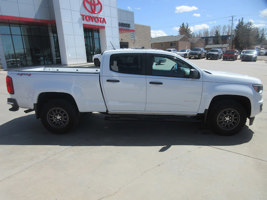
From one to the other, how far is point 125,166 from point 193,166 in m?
1.14

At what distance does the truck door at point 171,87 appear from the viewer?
4219mm

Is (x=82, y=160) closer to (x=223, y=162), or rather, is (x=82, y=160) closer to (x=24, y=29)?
(x=223, y=162)

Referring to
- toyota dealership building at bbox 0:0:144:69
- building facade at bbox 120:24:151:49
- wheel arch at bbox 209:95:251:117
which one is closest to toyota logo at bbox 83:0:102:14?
toyota dealership building at bbox 0:0:144:69

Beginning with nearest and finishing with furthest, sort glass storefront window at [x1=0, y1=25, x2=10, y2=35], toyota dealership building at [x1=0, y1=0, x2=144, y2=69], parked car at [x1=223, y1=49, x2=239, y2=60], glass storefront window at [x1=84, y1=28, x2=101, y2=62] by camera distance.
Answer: glass storefront window at [x1=0, y1=25, x2=10, y2=35]
toyota dealership building at [x1=0, y1=0, x2=144, y2=69]
glass storefront window at [x1=84, y1=28, x2=101, y2=62]
parked car at [x1=223, y1=49, x2=239, y2=60]

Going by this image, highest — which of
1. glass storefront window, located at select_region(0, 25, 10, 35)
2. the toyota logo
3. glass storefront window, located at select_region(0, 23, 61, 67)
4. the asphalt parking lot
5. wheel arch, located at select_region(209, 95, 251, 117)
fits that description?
the toyota logo

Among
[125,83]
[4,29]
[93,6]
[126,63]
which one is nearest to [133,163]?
[125,83]

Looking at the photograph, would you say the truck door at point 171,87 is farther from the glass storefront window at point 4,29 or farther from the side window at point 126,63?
the glass storefront window at point 4,29

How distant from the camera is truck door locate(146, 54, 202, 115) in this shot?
4219mm

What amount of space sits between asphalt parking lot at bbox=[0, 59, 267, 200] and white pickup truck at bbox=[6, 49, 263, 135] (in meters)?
0.56

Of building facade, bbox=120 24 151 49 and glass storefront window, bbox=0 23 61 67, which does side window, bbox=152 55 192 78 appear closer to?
glass storefront window, bbox=0 23 61 67

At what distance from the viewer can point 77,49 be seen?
2469cm

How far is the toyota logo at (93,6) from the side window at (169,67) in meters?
23.7

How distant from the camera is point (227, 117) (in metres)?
4.40

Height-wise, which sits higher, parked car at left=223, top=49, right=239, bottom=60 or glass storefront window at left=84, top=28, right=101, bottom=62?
glass storefront window at left=84, top=28, right=101, bottom=62
